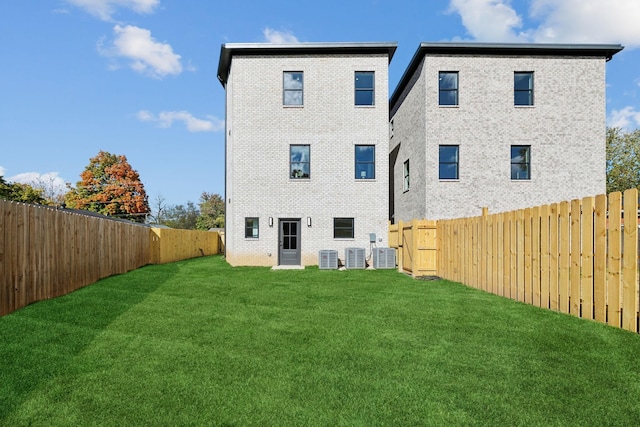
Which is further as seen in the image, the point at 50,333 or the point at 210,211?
the point at 210,211

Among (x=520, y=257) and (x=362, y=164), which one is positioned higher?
(x=362, y=164)

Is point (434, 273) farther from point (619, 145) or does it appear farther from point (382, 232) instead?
point (619, 145)

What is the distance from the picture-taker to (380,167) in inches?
726

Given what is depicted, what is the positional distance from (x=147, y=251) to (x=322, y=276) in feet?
32.6

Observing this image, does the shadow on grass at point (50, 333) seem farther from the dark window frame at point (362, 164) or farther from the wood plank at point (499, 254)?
the dark window frame at point (362, 164)

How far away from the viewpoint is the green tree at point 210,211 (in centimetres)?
7022

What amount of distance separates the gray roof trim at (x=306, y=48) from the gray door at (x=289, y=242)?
7878 mm

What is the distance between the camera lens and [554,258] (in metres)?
7.14

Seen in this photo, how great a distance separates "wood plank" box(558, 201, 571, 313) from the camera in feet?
22.3

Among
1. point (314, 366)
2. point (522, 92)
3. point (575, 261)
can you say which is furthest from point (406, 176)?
point (314, 366)

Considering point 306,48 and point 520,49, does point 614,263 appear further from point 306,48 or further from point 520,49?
point 306,48

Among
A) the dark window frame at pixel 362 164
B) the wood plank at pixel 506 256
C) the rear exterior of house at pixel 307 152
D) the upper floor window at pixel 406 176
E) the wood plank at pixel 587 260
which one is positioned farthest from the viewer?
the upper floor window at pixel 406 176

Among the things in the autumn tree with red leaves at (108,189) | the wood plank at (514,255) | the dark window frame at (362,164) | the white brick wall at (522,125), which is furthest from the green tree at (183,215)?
the wood plank at (514,255)

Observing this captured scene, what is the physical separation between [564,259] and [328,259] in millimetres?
10605
